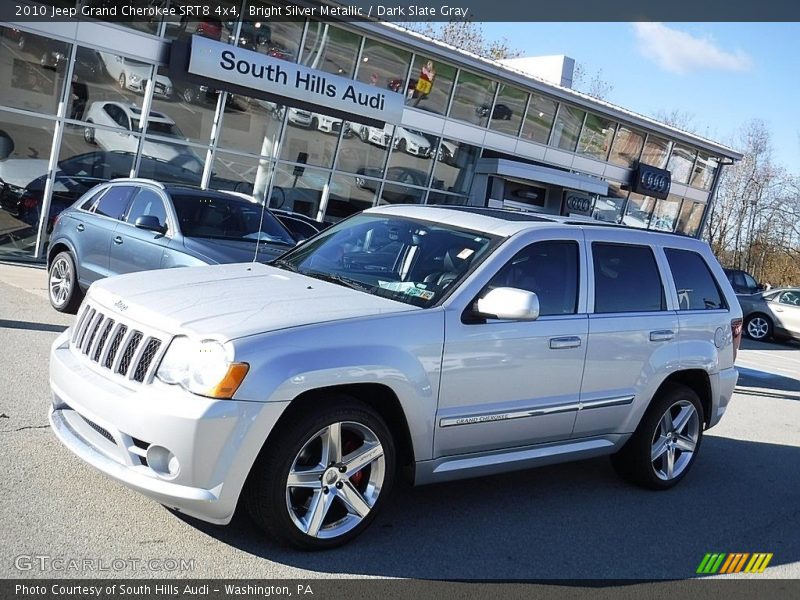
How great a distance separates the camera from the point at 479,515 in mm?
5133

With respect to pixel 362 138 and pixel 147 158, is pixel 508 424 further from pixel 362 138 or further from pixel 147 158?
pixel 362 138

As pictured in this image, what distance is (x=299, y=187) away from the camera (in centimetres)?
1962

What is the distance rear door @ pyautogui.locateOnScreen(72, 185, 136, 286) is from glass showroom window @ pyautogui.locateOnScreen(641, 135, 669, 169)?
23.2 m

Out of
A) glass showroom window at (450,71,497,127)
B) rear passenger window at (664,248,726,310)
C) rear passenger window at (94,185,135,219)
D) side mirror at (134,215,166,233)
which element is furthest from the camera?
glass showroom window at (450,71,497,127)

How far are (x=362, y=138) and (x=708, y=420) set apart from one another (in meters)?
15.3

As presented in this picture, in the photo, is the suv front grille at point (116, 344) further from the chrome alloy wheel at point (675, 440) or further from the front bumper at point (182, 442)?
the chrome alloy wheel at point (675, 440)

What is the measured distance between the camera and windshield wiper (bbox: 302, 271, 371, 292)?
4914 mm

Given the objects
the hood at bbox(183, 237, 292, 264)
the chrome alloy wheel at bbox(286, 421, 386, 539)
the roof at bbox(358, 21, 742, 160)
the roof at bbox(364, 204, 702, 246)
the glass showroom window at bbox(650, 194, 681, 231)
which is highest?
the roof at bbox(358, 21, 742, 160)

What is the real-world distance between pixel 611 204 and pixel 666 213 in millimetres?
3849

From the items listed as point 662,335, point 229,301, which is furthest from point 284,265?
point 662,335

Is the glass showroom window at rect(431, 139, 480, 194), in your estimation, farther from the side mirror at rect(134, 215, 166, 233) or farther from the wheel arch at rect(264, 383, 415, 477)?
the wheel arch at rect(264, 383, 415, 477)

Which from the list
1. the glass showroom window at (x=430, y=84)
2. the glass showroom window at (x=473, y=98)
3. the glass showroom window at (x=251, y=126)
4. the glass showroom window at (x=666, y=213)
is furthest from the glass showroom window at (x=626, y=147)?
the glass showroom window at (x=251, y=126)

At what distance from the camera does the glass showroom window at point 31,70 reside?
14.4m

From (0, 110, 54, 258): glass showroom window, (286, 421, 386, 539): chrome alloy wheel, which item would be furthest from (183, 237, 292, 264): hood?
(0, 110, 54, 258): glass showroom window
